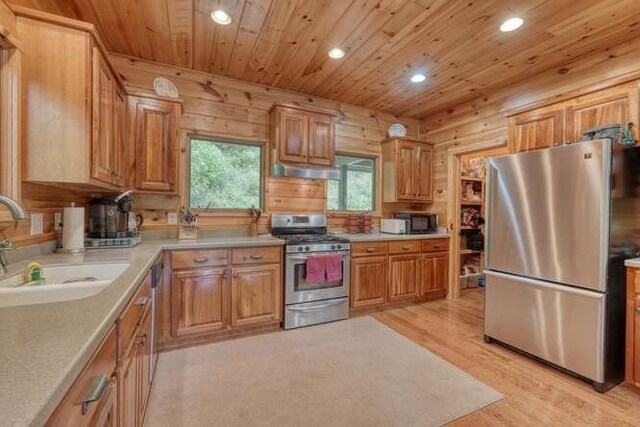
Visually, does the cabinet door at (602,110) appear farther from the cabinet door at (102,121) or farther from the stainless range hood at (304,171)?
the cabinet door at (102,121)

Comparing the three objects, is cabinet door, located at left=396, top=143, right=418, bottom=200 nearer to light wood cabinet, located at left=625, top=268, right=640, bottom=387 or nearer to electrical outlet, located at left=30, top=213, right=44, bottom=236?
light wood cabinet, located at left=625, top=268, right=640, bottom=387

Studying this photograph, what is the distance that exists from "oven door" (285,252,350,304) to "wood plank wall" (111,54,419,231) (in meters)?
0.75

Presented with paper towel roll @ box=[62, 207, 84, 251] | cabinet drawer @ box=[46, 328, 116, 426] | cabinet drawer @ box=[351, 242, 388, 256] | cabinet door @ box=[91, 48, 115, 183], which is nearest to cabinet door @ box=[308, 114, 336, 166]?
cabinet drawer @ box=[351, 242, 388, 256]

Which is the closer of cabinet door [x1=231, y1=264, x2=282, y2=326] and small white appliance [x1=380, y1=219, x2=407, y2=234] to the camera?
cabinet door [x1=231, y1=264, x2=282, y2=326]

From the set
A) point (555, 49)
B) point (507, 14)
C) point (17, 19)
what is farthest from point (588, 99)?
point (17, 19)

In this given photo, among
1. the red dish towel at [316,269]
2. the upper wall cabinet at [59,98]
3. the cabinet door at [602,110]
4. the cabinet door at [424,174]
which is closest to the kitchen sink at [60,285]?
the upper wall cabinet at [59,98]

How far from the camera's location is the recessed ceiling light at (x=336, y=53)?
8.99 ft

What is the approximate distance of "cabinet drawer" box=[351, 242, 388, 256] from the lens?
3.38 m

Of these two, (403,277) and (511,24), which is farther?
(403,277)

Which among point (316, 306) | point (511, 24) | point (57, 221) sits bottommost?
point (316, 306)

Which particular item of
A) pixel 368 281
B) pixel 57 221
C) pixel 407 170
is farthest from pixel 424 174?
Result: pixel 57 221

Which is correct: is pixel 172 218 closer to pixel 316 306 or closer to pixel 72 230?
pixel 72 230

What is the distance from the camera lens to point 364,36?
251 cm

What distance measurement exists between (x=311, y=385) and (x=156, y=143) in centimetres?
247
